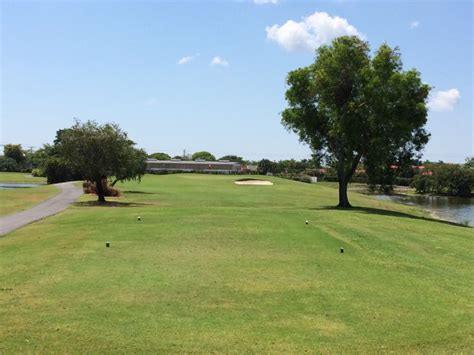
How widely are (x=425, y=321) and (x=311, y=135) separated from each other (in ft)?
97.8

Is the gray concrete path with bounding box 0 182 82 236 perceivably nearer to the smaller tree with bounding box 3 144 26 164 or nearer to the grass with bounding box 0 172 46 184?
the grass with bounding box 0 172 46 184

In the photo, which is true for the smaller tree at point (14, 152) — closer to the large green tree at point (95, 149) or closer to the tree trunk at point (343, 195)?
the large green tree at point (95, 149)

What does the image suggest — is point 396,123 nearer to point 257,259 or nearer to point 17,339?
point 257,259

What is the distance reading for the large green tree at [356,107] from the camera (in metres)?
33.0

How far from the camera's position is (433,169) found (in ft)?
409

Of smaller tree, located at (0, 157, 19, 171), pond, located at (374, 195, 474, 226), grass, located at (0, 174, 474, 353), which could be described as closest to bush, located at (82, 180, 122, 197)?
grass, located at (0, 174, 474, 353)

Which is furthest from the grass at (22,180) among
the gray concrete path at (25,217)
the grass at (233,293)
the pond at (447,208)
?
the grass at (233,293)

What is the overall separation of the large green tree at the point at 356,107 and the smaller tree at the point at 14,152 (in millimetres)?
143790

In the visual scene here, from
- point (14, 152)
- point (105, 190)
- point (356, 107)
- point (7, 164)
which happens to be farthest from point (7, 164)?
point (356, 107)

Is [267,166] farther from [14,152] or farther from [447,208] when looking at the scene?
[447,208]

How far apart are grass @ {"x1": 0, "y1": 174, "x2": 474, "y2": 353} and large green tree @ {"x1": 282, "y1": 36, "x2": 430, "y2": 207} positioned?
16231 mm

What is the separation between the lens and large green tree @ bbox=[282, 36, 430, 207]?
33.0m

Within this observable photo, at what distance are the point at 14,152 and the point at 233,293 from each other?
16895 cm

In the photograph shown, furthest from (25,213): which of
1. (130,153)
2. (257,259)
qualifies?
(257,259)
